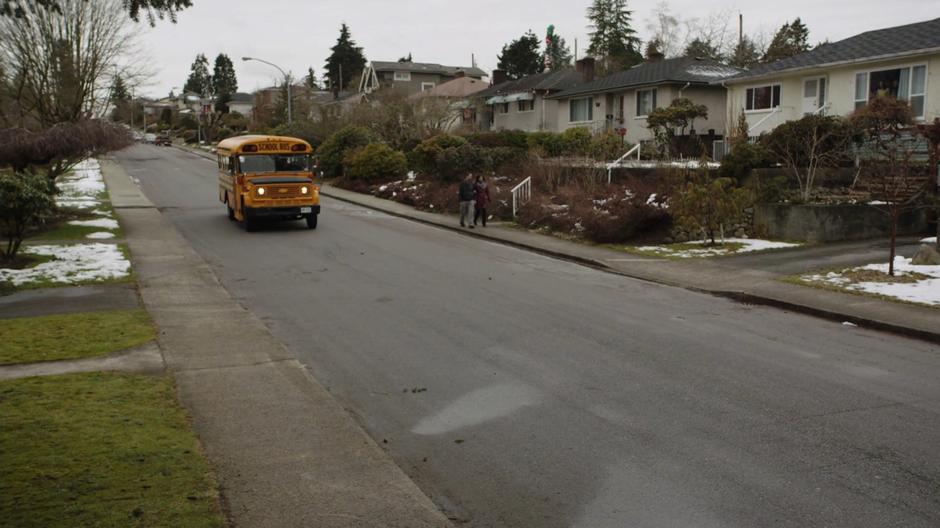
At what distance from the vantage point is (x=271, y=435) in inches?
267

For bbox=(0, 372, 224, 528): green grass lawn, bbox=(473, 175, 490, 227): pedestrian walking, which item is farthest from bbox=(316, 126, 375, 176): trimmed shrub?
bbox=(0, 372, 224, 528): green grass lawn

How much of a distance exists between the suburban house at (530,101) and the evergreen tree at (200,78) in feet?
403

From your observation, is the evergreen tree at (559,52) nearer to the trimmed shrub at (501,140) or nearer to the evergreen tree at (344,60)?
the evergreen tree at (344,60)

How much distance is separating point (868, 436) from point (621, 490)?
8.30 feet

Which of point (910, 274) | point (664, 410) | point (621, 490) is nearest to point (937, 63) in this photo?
point (910, 274)

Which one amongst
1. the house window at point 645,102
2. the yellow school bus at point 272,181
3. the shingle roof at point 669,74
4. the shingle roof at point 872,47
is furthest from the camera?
the house window at point 645,102

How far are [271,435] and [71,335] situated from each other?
509 centimetres

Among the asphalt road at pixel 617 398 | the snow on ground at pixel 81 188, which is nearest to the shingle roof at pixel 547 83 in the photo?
the snow on ground at pixel 81 188

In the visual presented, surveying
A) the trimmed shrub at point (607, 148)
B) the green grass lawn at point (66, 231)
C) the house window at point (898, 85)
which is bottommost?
the green grass lawn at point (66, 231)

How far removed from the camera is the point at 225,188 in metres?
26.9

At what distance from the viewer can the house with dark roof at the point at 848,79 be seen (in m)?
26.5

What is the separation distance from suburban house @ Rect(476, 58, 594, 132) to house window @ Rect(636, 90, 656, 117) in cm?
894

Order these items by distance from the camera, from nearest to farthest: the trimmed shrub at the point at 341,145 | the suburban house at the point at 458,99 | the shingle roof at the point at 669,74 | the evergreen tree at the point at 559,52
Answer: the shingle roof at the point at 669,74 < the trimmed shrub at the point at 341,145 < the suburban house at the point at 458,99 < the evergreen tree at the point at 559,52

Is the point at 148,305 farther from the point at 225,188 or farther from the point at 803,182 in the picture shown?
the point at 803,182
